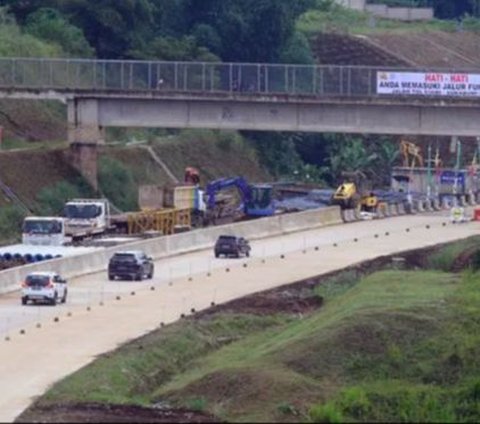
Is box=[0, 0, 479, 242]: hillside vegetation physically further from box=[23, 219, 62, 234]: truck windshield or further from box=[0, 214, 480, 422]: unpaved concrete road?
box=[0, 214, 480, 422]: unpaved concrete road

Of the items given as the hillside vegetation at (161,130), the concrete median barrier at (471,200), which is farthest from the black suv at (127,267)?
the concrete median barrier at (471,200)

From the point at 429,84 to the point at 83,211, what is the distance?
18.2m

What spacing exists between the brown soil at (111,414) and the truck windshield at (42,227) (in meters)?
35.7

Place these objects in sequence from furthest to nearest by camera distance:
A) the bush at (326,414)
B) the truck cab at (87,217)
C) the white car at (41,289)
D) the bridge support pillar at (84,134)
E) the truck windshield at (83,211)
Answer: the bridge support pillar at (84,134) → the truck windshield at (83,211) → the truck cab at (87,217) → the white car at (41,289) → the bush at (326,414)

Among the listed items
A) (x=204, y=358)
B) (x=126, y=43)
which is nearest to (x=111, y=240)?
(x=204, y=358)

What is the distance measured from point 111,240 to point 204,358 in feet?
90.2

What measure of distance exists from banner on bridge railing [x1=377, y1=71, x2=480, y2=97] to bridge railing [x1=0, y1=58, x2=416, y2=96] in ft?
2.44

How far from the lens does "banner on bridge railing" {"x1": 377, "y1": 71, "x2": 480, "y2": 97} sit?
9900cm

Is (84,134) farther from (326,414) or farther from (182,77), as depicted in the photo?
(326,414)

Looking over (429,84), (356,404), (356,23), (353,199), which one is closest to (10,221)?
(429,84)

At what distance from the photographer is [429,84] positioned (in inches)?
3925

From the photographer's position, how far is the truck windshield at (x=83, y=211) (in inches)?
3516

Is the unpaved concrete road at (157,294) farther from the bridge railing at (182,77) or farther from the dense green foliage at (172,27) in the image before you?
the dense green foliage at (172,27)

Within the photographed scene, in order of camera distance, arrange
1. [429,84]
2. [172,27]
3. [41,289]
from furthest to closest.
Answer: [172,27]
[429,84]
[41,289]
